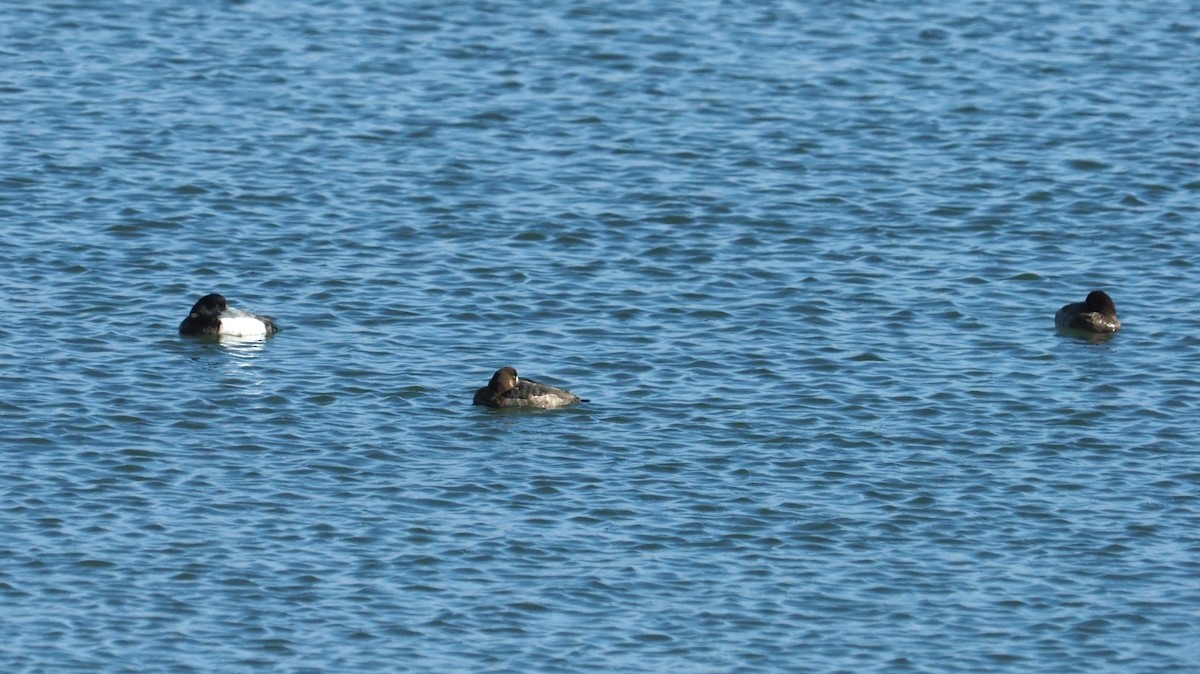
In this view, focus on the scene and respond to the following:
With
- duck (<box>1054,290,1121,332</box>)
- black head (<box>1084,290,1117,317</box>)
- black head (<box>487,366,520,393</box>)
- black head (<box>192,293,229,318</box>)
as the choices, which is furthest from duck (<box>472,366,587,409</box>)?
black head (<box>1084,290,1117,317</box>)

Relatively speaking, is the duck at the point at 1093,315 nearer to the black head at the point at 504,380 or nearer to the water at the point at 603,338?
the water at the point at 603,338

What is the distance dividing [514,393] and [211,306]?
3757mm

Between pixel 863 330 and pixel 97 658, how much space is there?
1007 cm

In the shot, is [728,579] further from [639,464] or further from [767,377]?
[767,377]

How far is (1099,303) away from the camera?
2102 cm

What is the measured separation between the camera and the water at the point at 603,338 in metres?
14.5

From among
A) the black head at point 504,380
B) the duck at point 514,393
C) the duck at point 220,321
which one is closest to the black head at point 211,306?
the duck at point 220,321

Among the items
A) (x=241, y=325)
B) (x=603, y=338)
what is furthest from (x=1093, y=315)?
(x=241, y=325)

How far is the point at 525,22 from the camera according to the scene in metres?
33.5

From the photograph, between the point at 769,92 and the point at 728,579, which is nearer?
the point at 728,579

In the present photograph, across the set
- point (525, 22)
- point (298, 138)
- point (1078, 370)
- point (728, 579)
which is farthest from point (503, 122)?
point (728, 579)

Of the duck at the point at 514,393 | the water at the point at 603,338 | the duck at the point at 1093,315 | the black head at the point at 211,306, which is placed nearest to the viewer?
the water at the point at 603,338

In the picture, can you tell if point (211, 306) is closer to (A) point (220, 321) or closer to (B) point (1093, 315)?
(A) point (220, 321)

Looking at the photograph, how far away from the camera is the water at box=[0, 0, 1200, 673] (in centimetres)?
1447
